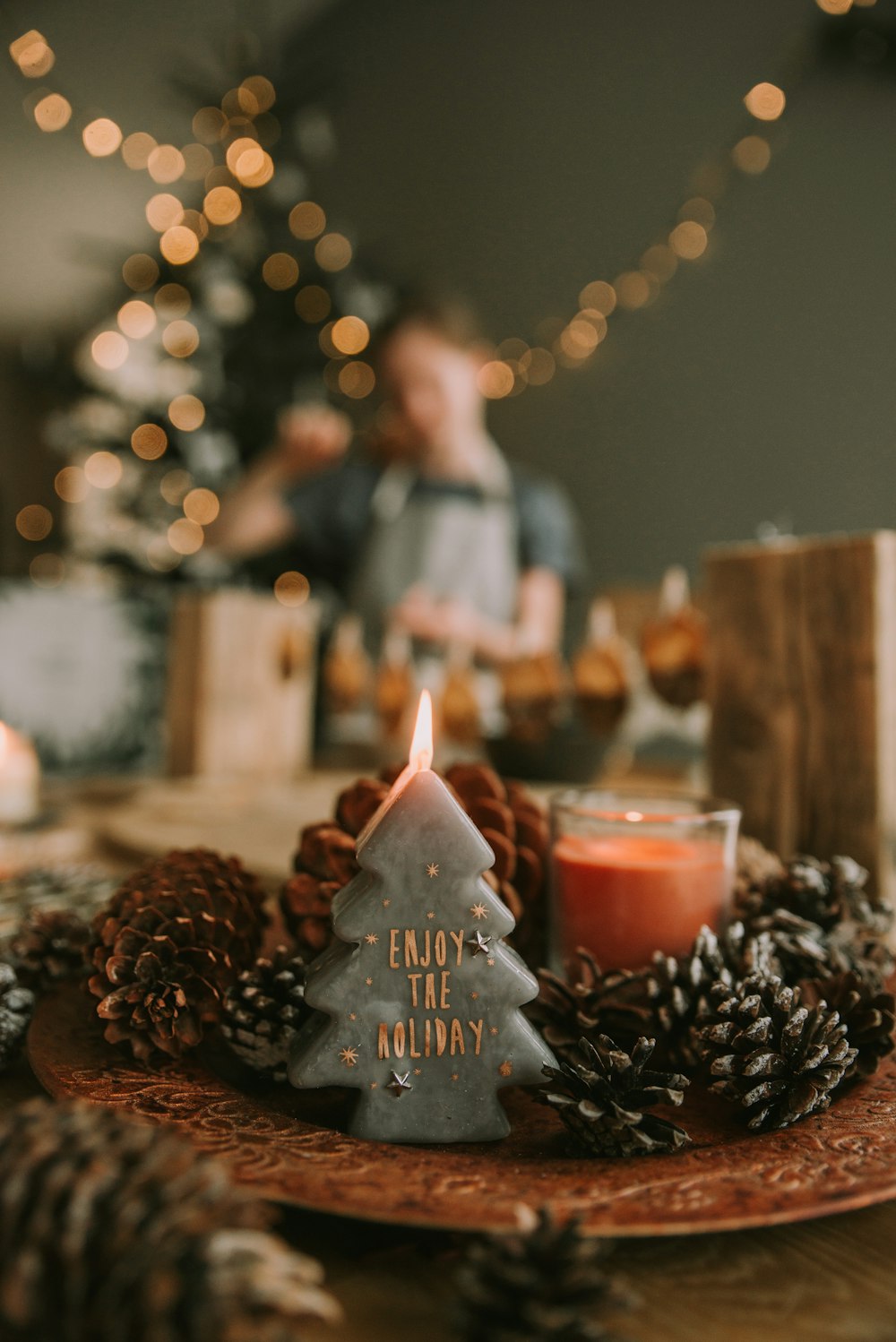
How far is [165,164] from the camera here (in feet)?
10.1

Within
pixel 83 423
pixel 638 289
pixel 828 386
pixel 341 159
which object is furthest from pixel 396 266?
pixel 828 386

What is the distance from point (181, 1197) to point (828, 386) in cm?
257

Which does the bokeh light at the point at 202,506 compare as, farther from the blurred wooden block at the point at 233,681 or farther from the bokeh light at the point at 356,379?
the blurred wooden block at the point at 233,681

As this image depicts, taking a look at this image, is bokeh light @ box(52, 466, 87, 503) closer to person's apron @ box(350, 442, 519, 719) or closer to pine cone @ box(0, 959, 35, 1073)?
person's apron @ box(350, 442, 519, 719)

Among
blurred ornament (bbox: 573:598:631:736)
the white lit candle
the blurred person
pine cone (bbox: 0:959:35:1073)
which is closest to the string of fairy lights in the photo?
the blurred person

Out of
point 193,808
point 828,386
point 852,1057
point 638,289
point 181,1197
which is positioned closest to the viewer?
point 181,1197

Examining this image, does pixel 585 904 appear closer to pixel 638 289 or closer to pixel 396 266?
pixel 638 289

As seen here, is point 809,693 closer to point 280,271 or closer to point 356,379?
point 280,271

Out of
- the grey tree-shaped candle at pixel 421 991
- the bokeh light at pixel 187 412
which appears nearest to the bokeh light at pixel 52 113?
the bokeh light at pixel 187 412

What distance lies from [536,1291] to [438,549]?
2112 mm

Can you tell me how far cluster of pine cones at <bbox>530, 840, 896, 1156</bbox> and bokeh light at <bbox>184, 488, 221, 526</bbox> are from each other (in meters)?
2.25

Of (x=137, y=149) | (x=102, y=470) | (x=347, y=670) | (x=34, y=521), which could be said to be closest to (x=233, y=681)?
(x=347, y=670)

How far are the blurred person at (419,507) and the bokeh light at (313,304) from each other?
282mm

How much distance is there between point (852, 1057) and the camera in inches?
15.3
